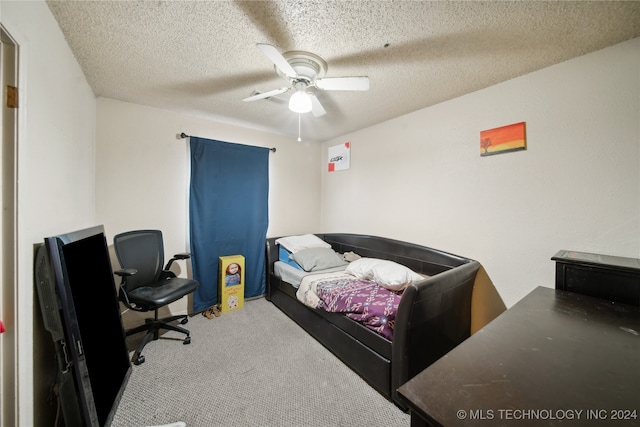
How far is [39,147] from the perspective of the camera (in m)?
1.10

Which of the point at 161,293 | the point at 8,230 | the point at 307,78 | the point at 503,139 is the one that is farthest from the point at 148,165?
the point at 503,139

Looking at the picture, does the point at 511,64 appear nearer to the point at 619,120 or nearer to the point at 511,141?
the point at 511,141

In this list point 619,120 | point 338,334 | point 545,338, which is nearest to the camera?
point 545,338

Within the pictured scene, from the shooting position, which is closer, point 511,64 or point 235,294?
point 511,64

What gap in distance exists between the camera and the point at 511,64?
176 centimetres

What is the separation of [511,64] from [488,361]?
2.09 meters

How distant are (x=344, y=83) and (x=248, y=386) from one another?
7.70 ft

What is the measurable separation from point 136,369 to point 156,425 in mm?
694

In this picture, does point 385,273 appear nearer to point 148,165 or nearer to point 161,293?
point 161,293

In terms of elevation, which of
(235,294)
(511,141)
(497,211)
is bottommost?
(235,294)

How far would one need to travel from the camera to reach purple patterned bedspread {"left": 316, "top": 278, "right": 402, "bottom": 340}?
5.57 feet

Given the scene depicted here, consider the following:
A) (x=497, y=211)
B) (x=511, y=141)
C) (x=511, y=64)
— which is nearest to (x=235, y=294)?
(x=497, y=211)

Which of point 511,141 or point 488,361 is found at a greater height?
point 511,141

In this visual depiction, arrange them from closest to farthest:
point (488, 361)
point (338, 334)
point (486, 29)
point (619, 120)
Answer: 1. point (488, 361)
2. point (486, 29)
3. point (619, 120)
4. point (338, 334)
